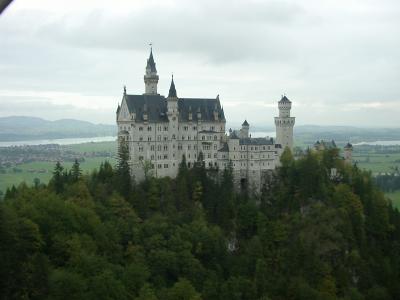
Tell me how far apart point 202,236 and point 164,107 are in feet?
76.9

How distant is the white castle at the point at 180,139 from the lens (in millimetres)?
75500

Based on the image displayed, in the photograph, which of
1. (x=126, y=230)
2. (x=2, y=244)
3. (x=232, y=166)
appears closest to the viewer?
(x=2, y=244)

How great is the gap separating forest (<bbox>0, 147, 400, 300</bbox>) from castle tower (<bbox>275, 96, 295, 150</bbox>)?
17.6 ft

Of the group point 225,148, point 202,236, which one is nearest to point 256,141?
point 225,148

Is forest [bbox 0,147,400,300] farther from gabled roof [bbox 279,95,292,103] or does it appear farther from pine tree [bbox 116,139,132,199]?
gabled roof [bbox 279,95,292,103]

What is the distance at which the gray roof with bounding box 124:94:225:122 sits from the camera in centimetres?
7631

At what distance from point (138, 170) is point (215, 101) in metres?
18.0

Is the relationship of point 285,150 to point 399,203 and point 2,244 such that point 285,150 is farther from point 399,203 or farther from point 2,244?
point 399,203

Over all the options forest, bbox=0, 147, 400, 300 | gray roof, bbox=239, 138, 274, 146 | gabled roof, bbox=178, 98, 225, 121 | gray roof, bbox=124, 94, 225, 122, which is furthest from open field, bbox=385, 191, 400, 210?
gray roof, bbox=124, 94, 225, 122

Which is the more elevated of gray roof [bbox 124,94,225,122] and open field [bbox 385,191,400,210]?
gray roof [bbox 124,94,225,122]

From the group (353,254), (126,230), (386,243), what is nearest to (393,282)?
(353,254)

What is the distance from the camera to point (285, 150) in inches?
3211

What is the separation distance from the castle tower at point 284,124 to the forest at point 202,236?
17.6ft

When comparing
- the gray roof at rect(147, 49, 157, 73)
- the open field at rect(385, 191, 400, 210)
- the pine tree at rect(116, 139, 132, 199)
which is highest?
the gray roof at rect(147, 49, 157, 73)
